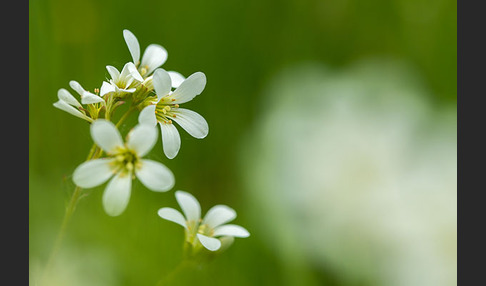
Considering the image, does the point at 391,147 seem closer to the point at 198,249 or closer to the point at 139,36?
the point at 139,36

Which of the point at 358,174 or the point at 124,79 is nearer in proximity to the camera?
the point at 124,79

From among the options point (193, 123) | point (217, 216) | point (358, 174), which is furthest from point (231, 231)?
point (358, 174)

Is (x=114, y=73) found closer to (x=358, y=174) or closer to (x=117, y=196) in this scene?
(x=117, y=196)

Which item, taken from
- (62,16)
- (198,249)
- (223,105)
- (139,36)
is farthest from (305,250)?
(62,16)

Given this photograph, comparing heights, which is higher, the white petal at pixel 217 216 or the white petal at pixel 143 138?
the white petal at pixel 143 138

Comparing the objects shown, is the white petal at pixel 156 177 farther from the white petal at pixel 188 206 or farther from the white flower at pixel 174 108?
the white petal at pixel 188 206

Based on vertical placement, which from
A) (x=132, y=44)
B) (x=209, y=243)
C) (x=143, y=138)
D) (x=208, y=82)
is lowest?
(x=209, y=243)

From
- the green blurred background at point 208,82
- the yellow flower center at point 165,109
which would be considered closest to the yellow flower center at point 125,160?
the yellow flower center at point 165,109
